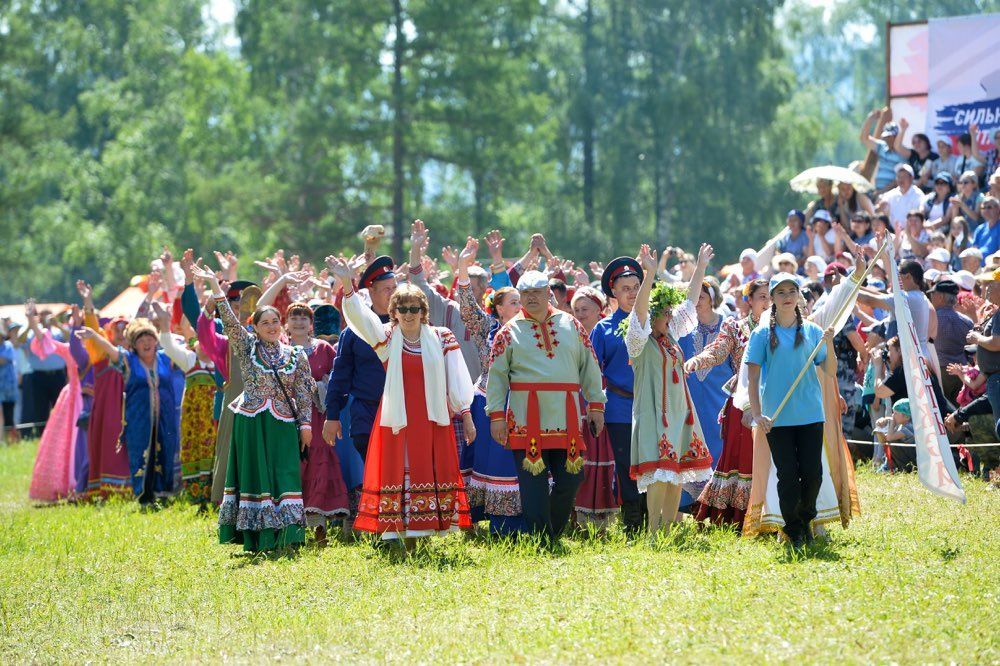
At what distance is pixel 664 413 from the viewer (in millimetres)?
9055

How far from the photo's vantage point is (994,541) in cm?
827

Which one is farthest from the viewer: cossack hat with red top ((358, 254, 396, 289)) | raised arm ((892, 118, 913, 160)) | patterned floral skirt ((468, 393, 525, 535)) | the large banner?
the large banner

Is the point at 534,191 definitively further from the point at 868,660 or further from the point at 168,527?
the point at 868,660

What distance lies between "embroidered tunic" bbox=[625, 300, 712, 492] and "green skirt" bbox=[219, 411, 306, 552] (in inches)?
94.3

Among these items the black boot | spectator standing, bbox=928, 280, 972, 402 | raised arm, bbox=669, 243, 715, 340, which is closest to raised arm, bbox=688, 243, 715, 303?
raised arm, bbox=669, 243, 715, 340

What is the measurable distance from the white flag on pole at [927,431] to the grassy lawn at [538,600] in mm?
358

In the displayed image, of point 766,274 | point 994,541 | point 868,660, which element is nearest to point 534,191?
point 766,274

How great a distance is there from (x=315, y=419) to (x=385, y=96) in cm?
2660

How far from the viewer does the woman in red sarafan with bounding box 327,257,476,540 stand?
8820 mm

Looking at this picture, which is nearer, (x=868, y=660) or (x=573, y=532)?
(x=868, y=660)

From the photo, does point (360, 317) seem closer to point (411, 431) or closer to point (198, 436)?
point (411, 431)

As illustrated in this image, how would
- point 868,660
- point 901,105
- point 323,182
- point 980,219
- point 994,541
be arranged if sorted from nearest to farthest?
point 868,660 → point 994,541 → point 980,219 → point 901,105 → point 323,182

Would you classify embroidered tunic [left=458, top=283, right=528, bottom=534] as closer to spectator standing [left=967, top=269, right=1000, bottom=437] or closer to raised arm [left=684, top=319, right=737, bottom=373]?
raised arm [left=684, top=319, right=737, bottom=373]

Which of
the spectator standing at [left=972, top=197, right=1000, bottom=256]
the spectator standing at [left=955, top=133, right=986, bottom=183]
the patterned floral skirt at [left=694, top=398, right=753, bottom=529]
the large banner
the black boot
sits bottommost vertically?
the black boot
